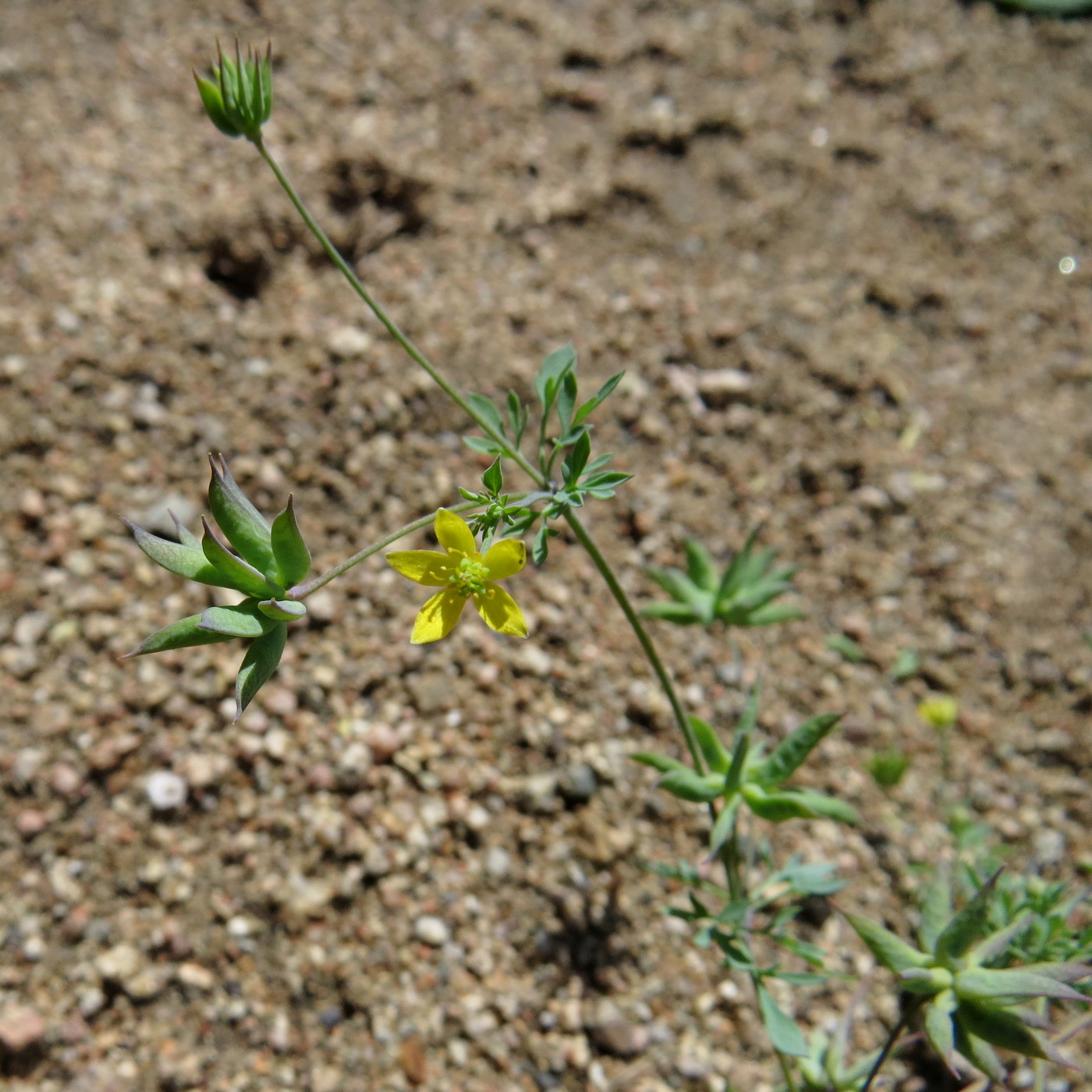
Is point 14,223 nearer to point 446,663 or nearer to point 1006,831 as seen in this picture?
point 446,663

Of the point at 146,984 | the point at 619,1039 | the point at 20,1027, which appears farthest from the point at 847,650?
the point at 20,1027

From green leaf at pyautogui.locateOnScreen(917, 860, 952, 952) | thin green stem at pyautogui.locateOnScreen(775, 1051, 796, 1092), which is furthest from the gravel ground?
green leaf at pyautogui.locateOnScreen(917, 860, 952, 952)

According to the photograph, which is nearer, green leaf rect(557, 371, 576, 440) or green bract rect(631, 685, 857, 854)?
green leaf rect(557, 371, 576, 440)

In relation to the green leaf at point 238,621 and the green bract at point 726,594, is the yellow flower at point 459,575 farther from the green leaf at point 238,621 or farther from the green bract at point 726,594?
the green bract at point 726,594

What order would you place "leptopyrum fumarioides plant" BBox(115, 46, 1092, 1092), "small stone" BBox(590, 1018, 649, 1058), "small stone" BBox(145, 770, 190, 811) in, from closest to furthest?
"leptopyrum fumarioides plant" BBox(115, 46, 1092, 1092) → "small stone" BBox(590, 1018, 649, 1058) → "small stone" BBox(145, 770, 190, 811)

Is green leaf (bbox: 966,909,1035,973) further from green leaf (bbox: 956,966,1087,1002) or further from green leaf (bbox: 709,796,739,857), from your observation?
green leaf (bbox: 709,796,739,857)

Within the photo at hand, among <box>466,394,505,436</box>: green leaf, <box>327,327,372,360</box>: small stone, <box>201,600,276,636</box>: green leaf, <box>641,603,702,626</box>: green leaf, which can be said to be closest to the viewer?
<box>201,600,276,636</box>: green leaf
